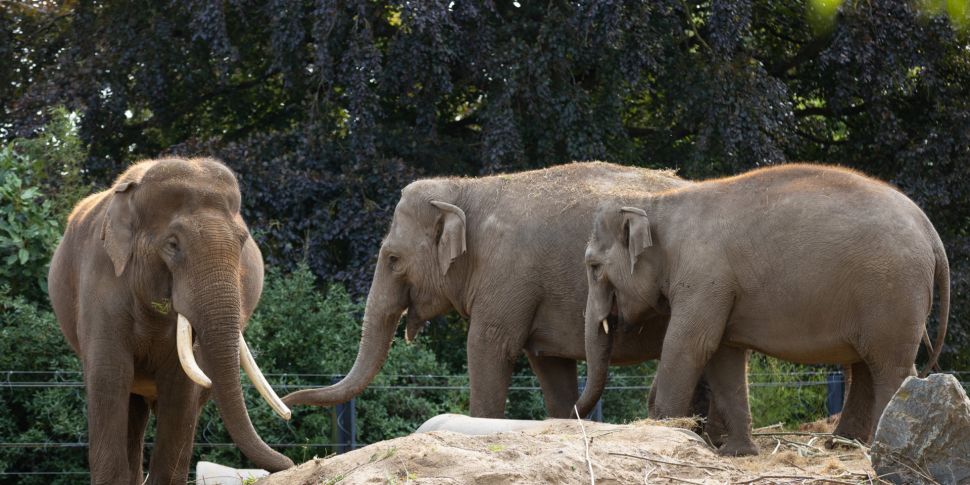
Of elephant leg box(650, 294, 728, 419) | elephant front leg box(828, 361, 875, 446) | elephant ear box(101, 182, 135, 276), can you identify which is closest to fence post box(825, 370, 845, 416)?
elephant front leg box(828, 361, 875, 446)

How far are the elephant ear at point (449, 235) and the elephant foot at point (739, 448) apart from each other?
2.64 meters

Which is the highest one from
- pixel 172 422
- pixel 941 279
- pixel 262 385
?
pixel 941 279

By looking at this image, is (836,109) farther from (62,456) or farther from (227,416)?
(227,416)

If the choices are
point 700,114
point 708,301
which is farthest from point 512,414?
point 708,301

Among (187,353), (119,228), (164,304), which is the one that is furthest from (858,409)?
(119,228)

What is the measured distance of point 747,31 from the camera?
15195mm

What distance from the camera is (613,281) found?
8.80m

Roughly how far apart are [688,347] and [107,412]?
3259 mm

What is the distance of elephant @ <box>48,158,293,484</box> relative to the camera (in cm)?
745

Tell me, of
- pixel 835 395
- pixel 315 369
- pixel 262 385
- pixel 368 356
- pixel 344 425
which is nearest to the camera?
pixel 262 385

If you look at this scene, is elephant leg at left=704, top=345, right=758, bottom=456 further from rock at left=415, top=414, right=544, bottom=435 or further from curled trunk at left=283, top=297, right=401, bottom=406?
curled trunk at left=283, top=297, right=401, bottom=406

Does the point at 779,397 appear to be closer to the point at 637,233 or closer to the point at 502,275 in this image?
the point at 502,275

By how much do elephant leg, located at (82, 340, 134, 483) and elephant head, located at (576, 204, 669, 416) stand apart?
2890 mm

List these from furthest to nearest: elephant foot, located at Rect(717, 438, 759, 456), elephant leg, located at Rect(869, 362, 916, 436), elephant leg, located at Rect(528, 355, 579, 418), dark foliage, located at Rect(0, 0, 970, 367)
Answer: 1. dark foliage, located at Rect(0, 0, 970, 367)
2. elephant leg, located at Rect(528, 355, 579, 418)
3. elephant foot, located at Rect(717, 438, 759, 456)
4. elephant leg, located at Rect(869, 362, 916, 436)
